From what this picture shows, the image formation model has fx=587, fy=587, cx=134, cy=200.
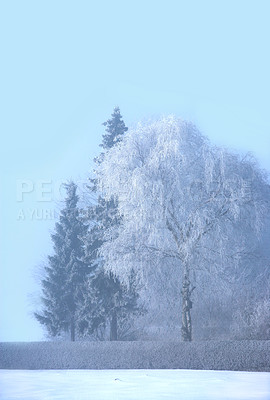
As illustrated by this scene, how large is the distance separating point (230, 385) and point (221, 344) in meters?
2.88

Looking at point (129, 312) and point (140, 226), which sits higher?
point (140, 226)

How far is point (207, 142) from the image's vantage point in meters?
15.8

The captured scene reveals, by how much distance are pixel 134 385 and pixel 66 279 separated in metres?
8.02

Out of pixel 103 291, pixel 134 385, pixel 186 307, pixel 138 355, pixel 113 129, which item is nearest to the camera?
pixel 134 385

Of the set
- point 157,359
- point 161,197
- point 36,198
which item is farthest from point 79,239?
point 157,359

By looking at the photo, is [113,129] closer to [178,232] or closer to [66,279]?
[178,232]

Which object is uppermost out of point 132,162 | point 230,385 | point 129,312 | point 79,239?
point 132,162

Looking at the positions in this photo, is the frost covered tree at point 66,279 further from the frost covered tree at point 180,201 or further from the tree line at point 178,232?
the frost covered tree at point 180,201

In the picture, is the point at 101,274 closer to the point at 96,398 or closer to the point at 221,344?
the point at 221,344

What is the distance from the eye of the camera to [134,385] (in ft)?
34.7

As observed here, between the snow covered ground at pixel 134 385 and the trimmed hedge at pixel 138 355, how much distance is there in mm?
408

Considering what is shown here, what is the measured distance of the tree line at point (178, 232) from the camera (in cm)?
→ 1505

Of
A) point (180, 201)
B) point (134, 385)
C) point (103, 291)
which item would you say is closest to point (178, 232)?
point (180, 201)

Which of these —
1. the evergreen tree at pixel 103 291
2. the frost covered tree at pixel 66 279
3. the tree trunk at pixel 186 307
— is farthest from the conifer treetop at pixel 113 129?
the tree trunk at pixel 186 307
